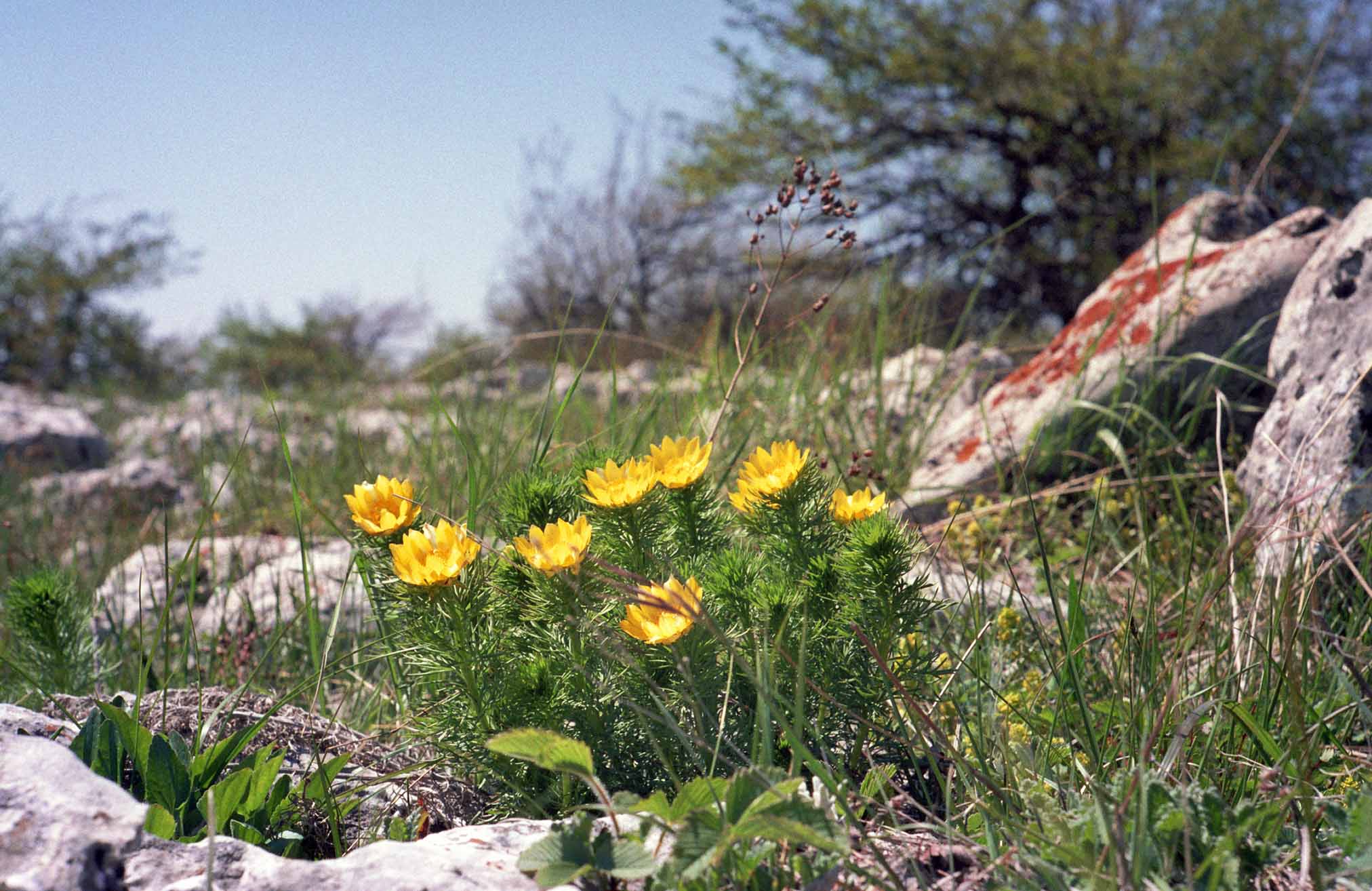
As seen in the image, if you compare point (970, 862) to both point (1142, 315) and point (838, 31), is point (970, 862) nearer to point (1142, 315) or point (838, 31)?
point (1142, 315)

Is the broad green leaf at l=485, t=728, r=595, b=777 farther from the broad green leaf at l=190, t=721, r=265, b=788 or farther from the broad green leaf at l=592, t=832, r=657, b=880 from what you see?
the broad green leaf at l=190, t=721, r=265, b=788

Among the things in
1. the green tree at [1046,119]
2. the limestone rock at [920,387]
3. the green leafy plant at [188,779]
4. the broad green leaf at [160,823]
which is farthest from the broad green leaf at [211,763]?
the green tree at [1046,119]

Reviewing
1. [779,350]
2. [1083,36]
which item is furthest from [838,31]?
[779,350]

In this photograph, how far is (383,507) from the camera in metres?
1.60

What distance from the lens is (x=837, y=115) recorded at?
12562mm

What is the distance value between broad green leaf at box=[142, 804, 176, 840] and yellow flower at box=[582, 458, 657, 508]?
72 centimetres

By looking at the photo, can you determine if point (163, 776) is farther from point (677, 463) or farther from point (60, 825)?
point (677, 463)

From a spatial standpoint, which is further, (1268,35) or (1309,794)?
(1268,35)

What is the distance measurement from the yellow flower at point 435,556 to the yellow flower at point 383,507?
0.11 m

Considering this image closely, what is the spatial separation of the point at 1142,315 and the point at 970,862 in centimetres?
298

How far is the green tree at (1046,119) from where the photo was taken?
37.9 ft

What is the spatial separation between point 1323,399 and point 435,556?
2.43 m

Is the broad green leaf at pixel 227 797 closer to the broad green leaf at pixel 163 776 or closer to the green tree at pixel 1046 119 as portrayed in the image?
the broad green leaf at pixel 163 776

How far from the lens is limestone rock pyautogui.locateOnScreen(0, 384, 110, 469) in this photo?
263 inches
